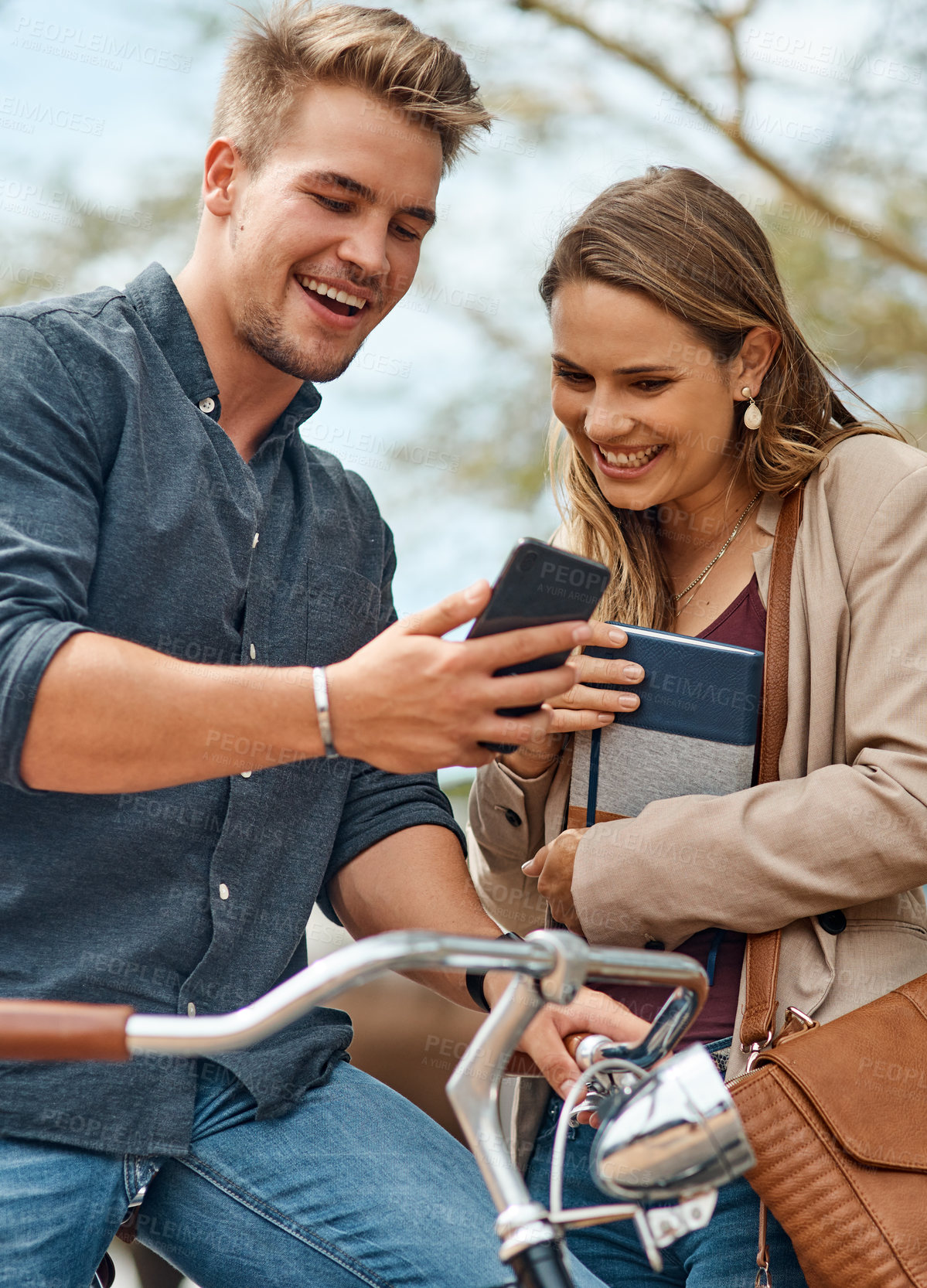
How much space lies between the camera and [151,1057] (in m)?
1.36

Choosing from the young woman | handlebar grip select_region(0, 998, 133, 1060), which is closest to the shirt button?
the young woman

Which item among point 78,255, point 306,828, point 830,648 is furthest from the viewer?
point 78,255

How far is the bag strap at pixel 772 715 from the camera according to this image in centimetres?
141

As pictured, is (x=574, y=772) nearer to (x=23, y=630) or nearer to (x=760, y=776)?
(x=760, y=776)

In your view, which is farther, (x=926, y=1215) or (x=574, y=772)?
(x=574, y=772)

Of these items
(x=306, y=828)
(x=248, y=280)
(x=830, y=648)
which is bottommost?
(x=306, y=828)

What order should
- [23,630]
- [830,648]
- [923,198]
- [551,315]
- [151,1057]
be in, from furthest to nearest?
[923,198]
[551,315]
[830,648]
[151,1057]
[23,630]

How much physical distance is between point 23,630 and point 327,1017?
71 centimetres

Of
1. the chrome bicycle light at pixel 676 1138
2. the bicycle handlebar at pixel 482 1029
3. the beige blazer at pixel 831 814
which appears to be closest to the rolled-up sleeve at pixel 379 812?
the beige blazer at pixel 831 814

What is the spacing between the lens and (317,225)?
1.69 m

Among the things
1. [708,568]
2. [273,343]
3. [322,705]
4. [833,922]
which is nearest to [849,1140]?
[833,922]

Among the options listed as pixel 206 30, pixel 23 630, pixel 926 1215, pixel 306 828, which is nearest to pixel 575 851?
pixel 306 828

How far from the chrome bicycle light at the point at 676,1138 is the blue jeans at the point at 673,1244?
0.67 m

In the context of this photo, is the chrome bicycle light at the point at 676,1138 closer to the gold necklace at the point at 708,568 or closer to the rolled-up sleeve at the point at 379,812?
the rolled-up sleeve at the point at 379,812
